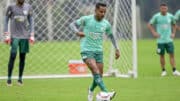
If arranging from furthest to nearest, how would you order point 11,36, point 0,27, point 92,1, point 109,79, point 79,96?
point 92,1 < point 0,27 < point 109,79 < point 11,36 < point 79,96

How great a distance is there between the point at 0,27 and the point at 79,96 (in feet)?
17.8

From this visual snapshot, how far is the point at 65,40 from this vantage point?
19469mm

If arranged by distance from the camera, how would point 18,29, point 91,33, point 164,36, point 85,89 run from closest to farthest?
point 91,33 → point 85,89 → point 18,29 → point 164,36

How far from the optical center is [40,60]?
20172 mm

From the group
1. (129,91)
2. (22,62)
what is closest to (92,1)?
(22,62)

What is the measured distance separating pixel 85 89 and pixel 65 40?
446cm

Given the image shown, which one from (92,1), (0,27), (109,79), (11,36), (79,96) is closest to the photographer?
(79,96)

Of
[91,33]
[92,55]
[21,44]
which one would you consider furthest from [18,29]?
[92,55]

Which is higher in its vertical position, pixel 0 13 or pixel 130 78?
pixel 0 13

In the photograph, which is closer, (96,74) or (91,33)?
(96,74)

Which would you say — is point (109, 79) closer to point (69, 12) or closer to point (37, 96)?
point (69, 12)

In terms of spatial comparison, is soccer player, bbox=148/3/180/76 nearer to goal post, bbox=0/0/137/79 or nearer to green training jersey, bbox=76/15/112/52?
goal post, bbox=0/0/137/79

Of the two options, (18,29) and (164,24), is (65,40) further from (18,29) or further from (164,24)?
(18,29)

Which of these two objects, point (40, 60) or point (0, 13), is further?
point (40, 60)
